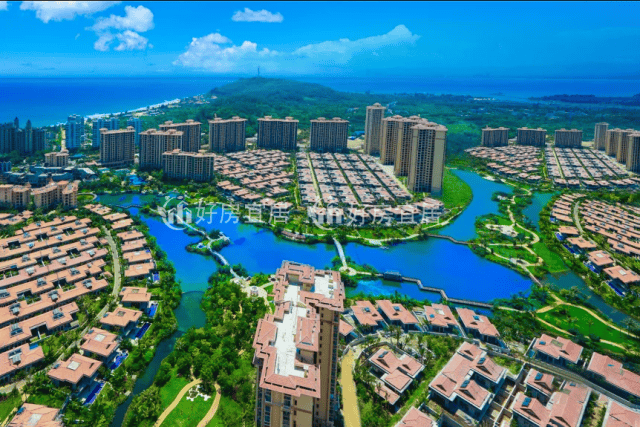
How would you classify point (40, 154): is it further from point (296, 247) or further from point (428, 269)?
point (428, 269)

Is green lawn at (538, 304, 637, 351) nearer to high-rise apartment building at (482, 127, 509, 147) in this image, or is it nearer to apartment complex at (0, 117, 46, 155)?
high-rise apartment building at (482, 127, 509, 147)

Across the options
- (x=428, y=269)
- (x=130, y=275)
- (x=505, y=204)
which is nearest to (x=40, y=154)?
(x=130, y=275)

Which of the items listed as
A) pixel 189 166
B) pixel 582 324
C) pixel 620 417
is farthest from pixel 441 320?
pixel 189 166

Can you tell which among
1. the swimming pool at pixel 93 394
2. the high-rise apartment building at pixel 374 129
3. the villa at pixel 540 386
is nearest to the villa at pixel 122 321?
the swimming pool at pixel 93 394

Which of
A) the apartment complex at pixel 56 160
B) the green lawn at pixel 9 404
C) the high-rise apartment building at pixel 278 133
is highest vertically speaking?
the high-rise apartment building at pixel 278 133

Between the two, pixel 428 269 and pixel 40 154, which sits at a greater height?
pixel 40 154

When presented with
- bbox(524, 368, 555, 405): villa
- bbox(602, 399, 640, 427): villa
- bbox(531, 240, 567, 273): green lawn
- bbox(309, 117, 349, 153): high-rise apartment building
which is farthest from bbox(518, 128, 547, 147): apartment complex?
bbox(602, 399, 640, 427): villa

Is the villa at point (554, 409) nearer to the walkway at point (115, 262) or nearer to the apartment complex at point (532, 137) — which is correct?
the walkway at point (115, 262)
